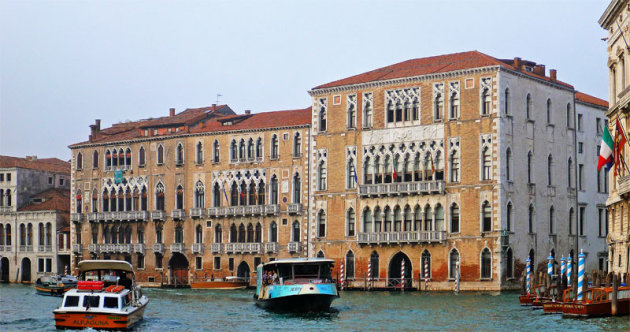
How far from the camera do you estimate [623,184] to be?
40469mm

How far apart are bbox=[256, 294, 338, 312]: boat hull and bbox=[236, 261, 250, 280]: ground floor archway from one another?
23.8m

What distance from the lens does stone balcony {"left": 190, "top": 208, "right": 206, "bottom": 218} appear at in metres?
66.6

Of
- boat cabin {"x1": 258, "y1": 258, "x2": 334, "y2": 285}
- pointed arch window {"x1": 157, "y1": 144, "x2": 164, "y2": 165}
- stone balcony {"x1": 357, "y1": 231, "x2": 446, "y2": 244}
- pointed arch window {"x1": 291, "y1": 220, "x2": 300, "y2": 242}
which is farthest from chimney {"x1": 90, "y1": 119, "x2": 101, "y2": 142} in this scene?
boat cabin {"x1": 258, "y1": 258, "x2": 334, "y2": 285}

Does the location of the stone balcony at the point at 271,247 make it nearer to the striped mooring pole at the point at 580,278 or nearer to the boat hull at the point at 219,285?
the boat hull at the point at 219,285

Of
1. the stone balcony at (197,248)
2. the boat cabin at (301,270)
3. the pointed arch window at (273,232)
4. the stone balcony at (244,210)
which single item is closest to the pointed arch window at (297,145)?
the stone balcony at (244,210)

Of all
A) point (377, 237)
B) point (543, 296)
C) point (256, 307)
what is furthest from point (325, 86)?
point (543, 296)

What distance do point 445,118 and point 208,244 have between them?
54.1 feet

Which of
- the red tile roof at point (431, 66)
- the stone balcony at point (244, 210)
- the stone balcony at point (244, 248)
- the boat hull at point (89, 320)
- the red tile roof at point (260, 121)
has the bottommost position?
the boat hull at point (89, 320)

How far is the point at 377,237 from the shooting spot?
59219 mm

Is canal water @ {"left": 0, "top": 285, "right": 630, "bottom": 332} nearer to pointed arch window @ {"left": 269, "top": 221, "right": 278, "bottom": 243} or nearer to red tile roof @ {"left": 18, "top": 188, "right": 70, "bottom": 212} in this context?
pointed arch window @ {"left": 269, "top": 221, "right": 278, "bottom": 243}

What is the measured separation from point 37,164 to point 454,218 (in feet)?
114

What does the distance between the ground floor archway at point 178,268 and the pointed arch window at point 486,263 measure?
18833mm

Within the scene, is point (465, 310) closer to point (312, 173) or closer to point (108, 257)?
point (312, 173)

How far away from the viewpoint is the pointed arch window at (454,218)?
56.9 m
